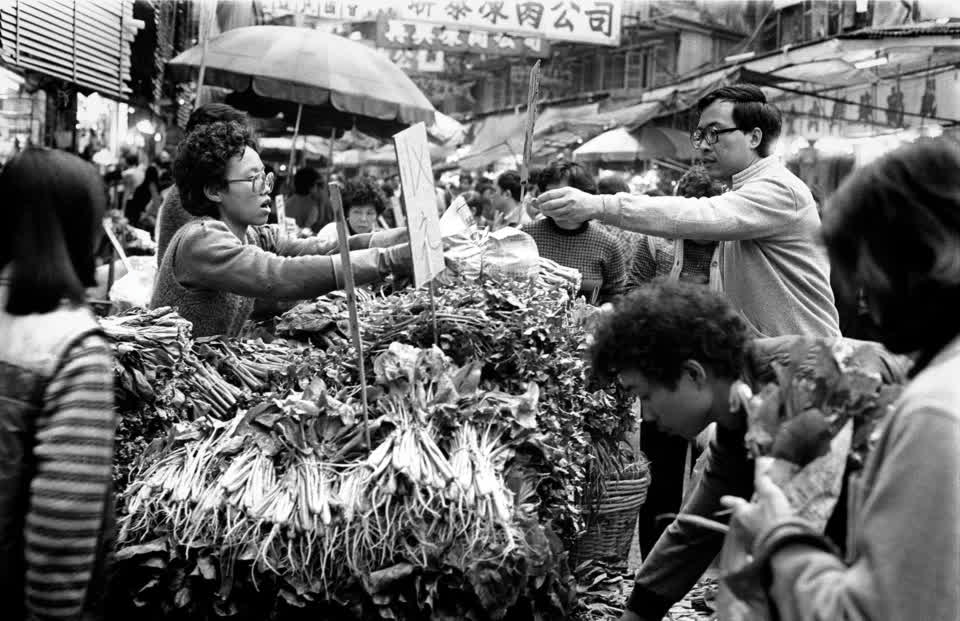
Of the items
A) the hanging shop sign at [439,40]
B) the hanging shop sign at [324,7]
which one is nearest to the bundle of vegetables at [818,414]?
the hanging shop sign at [324,7]

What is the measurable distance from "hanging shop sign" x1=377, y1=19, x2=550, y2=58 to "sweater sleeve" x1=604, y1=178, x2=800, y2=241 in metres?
15.1

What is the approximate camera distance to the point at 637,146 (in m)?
18.2

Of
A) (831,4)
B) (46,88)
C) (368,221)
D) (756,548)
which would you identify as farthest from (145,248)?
(831,4)

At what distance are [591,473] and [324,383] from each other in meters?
1.22

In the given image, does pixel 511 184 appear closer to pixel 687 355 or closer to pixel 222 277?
pixel 222 277

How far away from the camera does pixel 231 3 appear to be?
16344mm

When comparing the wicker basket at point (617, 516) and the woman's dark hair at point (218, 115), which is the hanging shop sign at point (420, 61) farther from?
the wicker basket at point (617, 516)

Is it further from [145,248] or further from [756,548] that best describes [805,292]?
[145,248]

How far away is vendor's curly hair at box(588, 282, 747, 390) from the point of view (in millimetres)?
2260

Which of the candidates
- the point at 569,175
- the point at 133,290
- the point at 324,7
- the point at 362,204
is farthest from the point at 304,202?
the point at 324,7

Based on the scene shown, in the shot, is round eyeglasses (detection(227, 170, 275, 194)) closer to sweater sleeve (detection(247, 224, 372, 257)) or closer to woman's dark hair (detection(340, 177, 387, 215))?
sweater sleeve (detection(247, 224, 372, 257))

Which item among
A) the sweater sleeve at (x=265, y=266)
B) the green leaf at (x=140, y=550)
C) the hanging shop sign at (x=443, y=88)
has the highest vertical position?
the hanging shop sign at (x=443, y=88)

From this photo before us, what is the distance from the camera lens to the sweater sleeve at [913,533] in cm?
148

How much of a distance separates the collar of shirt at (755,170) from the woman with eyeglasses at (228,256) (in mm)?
1354
